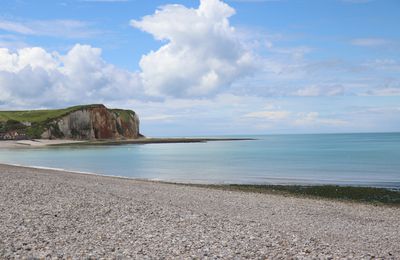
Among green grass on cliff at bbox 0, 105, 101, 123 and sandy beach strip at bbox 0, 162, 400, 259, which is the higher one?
green grass on cliff at bbox 0, 105, 101, 123

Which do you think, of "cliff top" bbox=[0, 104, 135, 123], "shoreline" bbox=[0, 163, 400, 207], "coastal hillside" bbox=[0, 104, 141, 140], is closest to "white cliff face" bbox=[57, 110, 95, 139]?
"coastal hillside" bbox=[0, 104, 141, 140]

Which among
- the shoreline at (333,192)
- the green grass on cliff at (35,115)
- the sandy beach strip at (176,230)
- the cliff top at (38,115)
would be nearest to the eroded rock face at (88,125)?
the cliff top at (38,115)

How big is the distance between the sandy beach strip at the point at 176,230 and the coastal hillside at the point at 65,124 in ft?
377

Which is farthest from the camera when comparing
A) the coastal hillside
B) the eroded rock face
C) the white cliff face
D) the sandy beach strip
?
the white cliff face

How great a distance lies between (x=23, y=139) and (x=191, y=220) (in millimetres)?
123000

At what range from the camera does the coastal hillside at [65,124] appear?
128 meters

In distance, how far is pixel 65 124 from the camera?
13288 cm

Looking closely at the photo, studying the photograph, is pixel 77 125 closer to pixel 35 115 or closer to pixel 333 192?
pixel 35 115

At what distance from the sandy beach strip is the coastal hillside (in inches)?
4520

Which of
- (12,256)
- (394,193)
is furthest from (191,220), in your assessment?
(394,193)

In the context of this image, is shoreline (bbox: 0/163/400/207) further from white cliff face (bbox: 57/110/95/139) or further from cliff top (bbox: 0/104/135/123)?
cliff top (bbox: 0/104/135/123)

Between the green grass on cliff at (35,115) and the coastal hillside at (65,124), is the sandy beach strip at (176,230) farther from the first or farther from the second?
the green grass on cliff at (35,115)

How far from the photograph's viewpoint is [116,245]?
11.0m

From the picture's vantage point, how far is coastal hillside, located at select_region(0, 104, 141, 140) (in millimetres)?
128250
